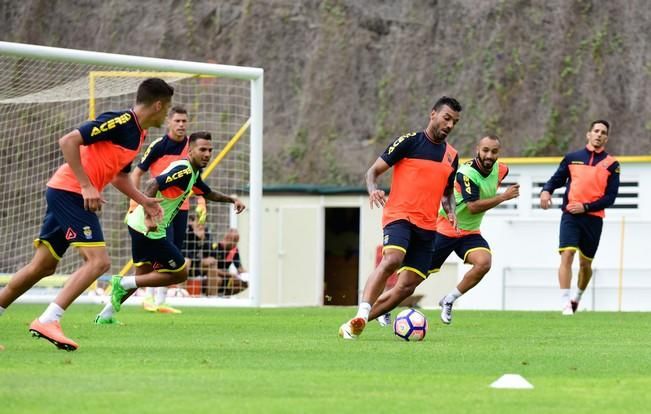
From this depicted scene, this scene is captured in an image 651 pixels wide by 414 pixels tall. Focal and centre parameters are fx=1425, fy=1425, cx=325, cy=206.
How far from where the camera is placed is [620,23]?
122 feet

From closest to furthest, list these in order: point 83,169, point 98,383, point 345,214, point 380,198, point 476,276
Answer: point 98,383 < point 83,169 < point 380,198 < point 476,276 < point 345,214

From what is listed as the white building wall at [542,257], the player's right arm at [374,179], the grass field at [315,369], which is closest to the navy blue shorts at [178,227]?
the grass field at [315,369]

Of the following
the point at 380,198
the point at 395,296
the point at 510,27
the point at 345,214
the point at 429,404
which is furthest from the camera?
the point at 510,27

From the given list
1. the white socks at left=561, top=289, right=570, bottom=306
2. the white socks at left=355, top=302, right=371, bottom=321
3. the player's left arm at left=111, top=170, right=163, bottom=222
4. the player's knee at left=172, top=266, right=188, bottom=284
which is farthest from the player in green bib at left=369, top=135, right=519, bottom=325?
the player's left arm at left=111, top=170, right=163, bottom=222

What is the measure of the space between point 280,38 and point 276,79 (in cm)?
132

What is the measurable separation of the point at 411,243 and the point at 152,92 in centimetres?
326

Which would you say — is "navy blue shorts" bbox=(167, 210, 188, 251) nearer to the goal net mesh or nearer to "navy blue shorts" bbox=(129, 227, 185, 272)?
"navy blue shorts" bbox=(129, 227, 185, 272)

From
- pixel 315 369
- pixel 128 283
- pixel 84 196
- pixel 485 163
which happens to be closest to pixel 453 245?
pixel 485 163

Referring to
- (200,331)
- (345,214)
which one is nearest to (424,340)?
(200,331)

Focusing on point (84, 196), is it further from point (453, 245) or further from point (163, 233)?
point (453, 245)

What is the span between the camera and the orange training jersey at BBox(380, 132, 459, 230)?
12.8m

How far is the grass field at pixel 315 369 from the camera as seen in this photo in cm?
742

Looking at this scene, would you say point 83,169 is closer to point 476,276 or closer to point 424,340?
point 424,340

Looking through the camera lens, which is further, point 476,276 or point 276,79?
point 276,79
